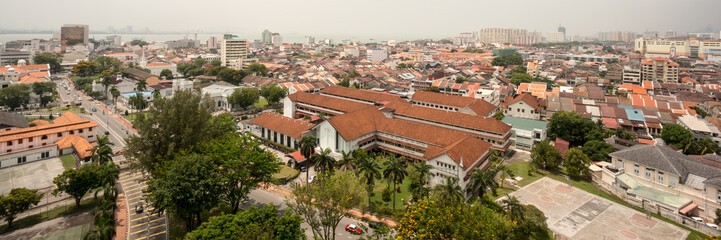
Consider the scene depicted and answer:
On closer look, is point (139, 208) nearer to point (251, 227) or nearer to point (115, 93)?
point (251, 227)

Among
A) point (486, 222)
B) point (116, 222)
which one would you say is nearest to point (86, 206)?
point (116, 222)

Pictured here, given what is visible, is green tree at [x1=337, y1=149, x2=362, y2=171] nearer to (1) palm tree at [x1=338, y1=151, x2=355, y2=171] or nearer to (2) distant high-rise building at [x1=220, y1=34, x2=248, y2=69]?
(1) palm tree at [x1=338, y1=151, x2=355, y2=171]

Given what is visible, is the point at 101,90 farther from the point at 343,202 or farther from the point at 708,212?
the point at 708,212

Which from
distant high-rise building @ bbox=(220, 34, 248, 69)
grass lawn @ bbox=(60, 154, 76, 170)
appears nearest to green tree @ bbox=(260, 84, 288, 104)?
grass lawn @ bbox=(60, 154, 76, 170)

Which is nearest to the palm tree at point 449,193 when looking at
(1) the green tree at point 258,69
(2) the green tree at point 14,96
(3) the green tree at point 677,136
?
(3) the green tree at point 677,136

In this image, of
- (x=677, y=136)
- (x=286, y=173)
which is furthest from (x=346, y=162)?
(x=677, y=136)
